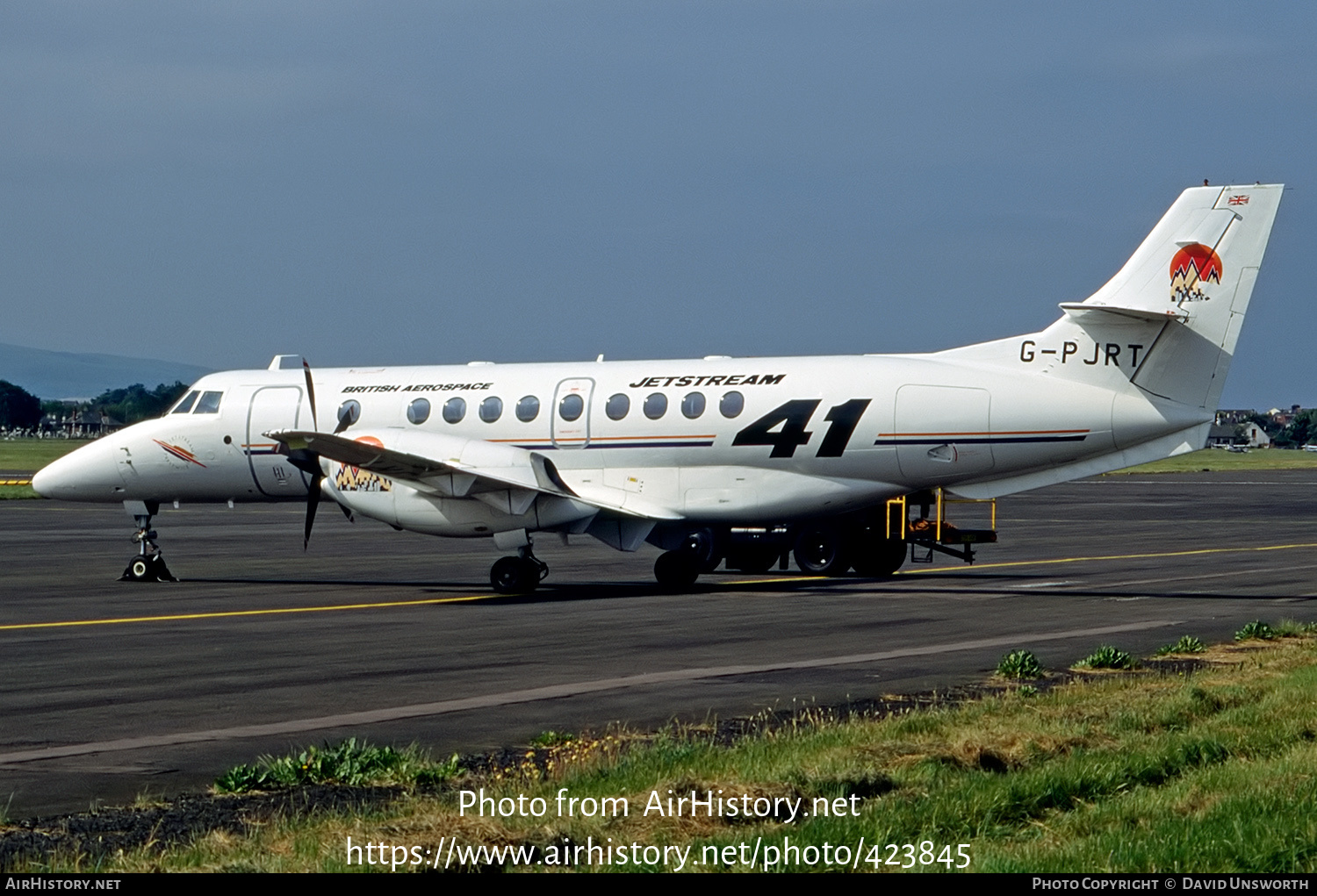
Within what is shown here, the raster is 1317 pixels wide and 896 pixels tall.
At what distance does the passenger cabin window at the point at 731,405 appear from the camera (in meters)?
26.0

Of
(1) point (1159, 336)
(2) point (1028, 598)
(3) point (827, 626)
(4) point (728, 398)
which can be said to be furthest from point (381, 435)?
(1) point (1159, 336)

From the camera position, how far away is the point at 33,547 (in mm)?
36938

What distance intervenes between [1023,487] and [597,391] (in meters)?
7.06

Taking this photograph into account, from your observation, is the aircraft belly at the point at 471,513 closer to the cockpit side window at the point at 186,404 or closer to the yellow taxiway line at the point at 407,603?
the yellow taxiway line at the point at 407,603

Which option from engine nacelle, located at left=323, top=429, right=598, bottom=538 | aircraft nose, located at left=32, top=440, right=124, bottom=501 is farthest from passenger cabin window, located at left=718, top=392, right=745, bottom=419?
aircraft nose, located at left=32, top=440, right=124, bottom=501

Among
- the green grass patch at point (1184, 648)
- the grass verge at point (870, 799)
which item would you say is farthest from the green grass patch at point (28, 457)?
the grass verge at point (870, 799)

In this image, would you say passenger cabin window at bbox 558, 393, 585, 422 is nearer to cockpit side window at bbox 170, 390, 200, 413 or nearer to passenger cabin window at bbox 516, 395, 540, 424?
passenger cabin window at bbox 516, 395, 540, 424

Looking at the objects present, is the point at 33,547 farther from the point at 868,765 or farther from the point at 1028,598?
the point at 868,765

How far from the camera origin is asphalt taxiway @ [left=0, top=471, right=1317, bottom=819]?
41.9ft

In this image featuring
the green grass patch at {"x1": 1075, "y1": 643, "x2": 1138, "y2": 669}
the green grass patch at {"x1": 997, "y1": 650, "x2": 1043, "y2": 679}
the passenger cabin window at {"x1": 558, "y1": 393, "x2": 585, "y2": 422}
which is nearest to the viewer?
the green grass patch at {"x1": 997, "y1": 650, "x2": 1043, "y2": 679}

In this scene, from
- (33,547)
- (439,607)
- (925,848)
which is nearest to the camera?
(925,848)

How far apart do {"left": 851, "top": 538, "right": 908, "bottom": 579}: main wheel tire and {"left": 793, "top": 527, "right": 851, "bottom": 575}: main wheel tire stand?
0.72ft

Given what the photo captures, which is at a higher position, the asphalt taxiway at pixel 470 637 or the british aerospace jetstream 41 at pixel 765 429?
the british aerospace jetstream 41 at pixel 765 429

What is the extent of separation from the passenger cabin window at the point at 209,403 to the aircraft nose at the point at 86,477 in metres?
1.77
